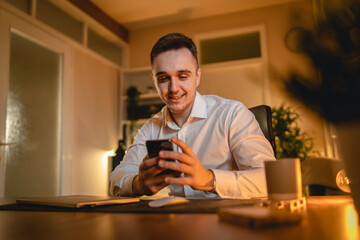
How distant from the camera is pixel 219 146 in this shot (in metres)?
1.41

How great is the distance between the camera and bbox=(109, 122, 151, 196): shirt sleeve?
1.20m

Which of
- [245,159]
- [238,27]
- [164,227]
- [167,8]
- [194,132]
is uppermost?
[167,8]

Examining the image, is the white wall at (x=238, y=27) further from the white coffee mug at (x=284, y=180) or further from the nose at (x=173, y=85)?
the white coffee mug at (x=284, y=180)

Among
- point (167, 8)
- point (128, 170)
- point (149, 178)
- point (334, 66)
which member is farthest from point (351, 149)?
point (167, 8)

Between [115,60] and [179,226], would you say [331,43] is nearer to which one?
[179,226]

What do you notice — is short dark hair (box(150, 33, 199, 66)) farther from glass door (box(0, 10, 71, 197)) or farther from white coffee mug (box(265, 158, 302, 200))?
glass door (box(0, 10, 71, 197))

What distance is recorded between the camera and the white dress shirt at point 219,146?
1069 millimetres

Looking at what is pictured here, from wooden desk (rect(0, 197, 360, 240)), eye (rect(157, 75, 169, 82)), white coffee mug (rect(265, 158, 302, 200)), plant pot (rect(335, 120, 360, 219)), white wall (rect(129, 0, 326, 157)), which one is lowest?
wooden desk (rect(0, 197, 360, 240))

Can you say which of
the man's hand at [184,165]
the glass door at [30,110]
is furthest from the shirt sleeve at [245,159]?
the glass door at [30,110]

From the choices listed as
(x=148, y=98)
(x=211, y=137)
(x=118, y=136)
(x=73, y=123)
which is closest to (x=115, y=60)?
(x=148, y=98)

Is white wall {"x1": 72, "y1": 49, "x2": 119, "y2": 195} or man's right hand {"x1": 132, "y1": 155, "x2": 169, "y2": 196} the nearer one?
man's right hand {"x1": 132, "y1": 155, "x2": 169, "y2": 196}

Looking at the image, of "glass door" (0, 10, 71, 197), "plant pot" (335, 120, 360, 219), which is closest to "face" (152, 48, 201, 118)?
"plant pot" (335, 120, 360, 219)

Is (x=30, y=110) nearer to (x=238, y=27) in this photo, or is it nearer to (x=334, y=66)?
(x=238, y=27)

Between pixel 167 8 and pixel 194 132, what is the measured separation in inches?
127
